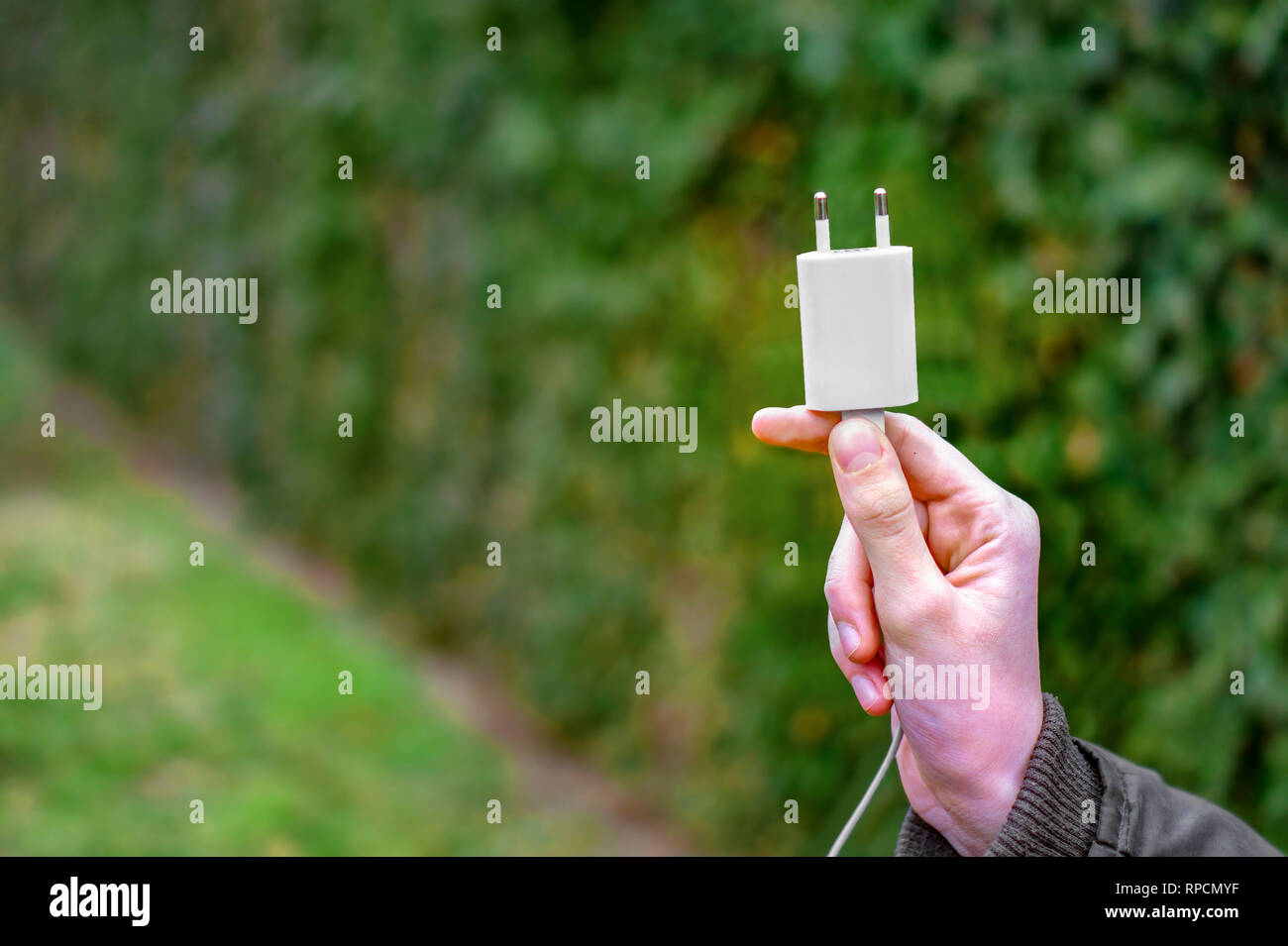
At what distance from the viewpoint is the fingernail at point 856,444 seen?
4.23 feet

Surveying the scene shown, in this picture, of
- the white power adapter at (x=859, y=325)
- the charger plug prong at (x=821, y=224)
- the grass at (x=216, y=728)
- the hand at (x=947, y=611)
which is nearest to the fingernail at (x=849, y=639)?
the hand at (x=947, y=611)

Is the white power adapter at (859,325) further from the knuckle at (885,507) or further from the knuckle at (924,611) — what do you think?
the knuckle at (924,611)

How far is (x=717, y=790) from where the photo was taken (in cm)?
355

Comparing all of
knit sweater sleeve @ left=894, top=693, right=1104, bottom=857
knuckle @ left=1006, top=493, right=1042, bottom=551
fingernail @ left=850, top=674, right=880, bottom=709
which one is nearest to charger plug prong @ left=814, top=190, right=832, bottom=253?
knuckle @ left=1006, top=493, right=1042, bottom=551

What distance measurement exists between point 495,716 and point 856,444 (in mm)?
3604

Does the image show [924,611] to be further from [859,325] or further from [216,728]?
[216,728]

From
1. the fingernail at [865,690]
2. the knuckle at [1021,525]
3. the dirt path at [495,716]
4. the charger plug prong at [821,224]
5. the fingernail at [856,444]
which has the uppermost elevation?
the charger plug prong at [821,224]

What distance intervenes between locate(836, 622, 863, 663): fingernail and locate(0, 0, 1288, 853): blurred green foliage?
40.5 inches

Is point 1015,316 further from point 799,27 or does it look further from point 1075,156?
point 799,27

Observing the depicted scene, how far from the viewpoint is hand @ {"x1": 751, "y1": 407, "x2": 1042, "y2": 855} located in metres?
1.36

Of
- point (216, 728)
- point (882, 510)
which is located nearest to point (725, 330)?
point (882, 510)

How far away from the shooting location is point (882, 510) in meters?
1.31
